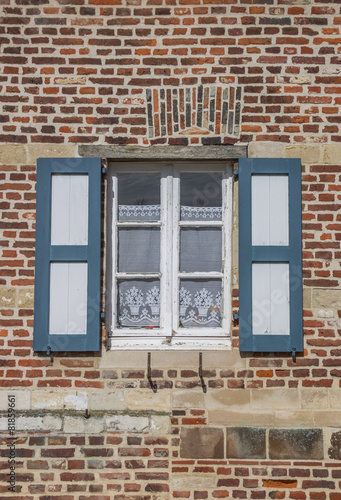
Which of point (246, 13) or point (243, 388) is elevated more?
point (246, 13)

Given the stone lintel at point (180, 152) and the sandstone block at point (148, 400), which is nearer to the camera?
the sandstone block at point (148, 400)

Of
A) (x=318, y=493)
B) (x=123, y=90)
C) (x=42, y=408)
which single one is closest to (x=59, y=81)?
(x=123, y=90)

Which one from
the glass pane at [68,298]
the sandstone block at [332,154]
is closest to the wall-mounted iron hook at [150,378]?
the glass pane at [68,298]

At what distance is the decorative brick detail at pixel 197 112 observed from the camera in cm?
459

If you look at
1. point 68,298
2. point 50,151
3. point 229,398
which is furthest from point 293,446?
point 50,151

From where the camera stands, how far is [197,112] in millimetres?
4598

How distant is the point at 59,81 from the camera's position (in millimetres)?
4633

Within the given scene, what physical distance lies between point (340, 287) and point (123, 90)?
7.33 ft

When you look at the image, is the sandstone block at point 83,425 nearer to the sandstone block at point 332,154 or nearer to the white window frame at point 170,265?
the white window frame at point 170,265

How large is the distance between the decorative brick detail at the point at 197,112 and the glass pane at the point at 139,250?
0.76 m

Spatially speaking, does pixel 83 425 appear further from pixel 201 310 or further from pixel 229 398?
pixel 201 310

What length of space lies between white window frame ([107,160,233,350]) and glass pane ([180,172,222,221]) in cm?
4

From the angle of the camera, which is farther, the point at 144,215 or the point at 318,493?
the point at 144,215

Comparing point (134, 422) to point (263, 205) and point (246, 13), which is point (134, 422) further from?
point (246, 13)
